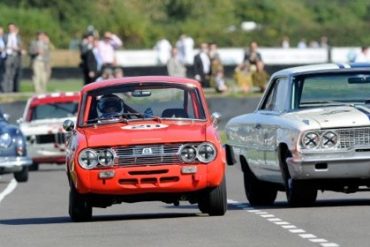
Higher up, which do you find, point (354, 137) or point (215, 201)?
point (354, 137)

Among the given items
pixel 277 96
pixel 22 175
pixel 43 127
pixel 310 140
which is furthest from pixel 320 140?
pixel 43 127

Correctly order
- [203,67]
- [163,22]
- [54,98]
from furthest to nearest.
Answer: [163,22] < [203,67] < [54,98]

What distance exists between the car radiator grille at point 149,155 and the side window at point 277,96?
244 centimetres

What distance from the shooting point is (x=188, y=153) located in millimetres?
16641

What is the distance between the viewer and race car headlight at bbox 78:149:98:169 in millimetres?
16656

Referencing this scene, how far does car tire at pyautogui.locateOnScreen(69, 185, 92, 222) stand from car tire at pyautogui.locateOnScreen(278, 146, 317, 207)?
2197 mm

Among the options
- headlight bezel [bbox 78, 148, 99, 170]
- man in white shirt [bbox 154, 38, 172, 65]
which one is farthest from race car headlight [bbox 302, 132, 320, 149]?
man in white shirt [bbox 154, 38, 172, 65]

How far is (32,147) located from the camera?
107ft

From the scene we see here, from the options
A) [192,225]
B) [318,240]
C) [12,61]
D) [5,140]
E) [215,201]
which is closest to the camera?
[318,240]

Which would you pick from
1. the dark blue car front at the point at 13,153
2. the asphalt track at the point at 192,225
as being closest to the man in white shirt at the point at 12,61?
the dark blue car front at the point at 13,153

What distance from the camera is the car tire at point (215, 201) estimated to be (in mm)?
16844

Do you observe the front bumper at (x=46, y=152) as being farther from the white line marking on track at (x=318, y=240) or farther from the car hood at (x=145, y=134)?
the white line marking on track at (x=318, y=240)

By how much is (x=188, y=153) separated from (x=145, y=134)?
1.56ft

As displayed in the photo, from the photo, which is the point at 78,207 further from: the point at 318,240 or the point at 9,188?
the point at 9,188
